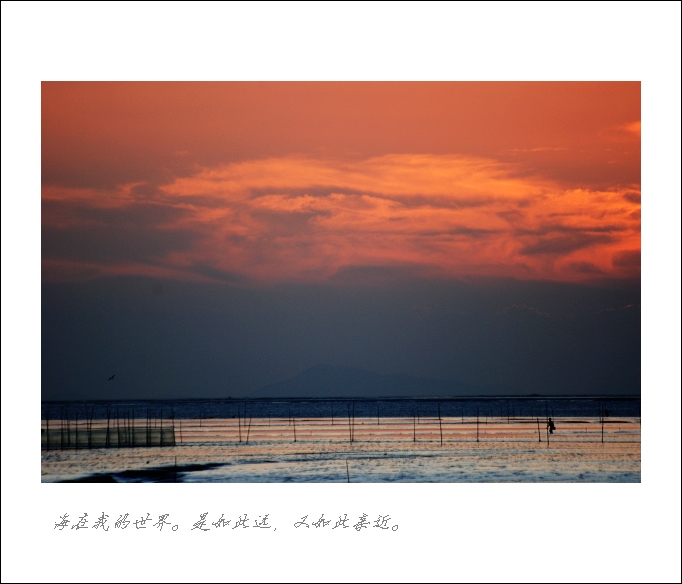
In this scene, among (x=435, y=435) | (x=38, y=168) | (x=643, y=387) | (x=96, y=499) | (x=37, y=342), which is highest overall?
(x=38, y=168)

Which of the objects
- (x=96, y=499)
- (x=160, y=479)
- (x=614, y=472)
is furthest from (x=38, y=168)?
(x=614, y=472)

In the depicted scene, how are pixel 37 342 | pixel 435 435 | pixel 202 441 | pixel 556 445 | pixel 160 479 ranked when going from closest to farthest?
pixel 37 342, pixel 160 479, pixel 556 445, pixel 202 441, pixel 435 435

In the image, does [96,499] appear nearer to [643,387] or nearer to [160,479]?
[160,479]

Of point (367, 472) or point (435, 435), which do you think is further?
point (435, 435)

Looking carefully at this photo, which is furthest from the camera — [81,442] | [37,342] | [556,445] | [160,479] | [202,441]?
[202,441]

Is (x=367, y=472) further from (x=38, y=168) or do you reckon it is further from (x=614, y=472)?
(x=38, y=168)

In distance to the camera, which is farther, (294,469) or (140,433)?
(140,433)

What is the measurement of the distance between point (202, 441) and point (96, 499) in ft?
96.0

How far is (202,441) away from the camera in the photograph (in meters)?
50.7

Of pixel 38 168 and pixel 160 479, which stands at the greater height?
pixel 38 168

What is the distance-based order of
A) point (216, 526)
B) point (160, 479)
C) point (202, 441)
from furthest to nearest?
point (202, 441), point (160, 479), point (216, 526)

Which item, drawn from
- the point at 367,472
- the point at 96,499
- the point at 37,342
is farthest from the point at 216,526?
the point at 367,472

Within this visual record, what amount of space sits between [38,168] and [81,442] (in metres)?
23.9

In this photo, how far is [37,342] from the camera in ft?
71.1
